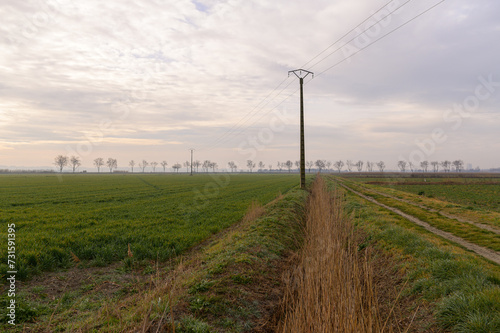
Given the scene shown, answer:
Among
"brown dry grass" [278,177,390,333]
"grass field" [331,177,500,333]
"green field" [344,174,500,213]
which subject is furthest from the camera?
"green field" [344,174,500,213]

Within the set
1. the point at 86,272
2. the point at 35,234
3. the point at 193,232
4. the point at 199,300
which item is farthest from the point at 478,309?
the point at 35,234

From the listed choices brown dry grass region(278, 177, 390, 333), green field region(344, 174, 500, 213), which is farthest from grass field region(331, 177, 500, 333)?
green field region(344, 174, 500, 213)

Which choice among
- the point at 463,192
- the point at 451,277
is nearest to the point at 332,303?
the point at 451,277

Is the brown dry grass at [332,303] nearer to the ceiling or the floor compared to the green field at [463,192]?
nearer to the ceiling

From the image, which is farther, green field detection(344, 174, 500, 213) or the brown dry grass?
green field detection(344, 174, 500, 213)

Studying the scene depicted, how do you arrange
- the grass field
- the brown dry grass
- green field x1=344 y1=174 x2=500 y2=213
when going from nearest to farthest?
the brown dry grass → the grass field → green field x1=344 y1=174 x2=500 y2=213

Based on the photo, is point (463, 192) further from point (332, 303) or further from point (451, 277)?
point (332, 303)

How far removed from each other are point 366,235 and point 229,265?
7.11 meters

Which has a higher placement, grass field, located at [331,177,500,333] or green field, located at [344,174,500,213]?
grass field, located at [331,177,500,333]

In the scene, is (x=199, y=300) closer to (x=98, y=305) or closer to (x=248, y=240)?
(x=98, y=305)

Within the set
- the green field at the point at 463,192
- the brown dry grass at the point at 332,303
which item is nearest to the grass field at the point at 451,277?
the brown dry grass at the point at 332,303

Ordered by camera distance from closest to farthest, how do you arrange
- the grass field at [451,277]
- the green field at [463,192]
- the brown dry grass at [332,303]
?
the brown dry grass at [332,303] < the grass field at [451,277] < the green field at [463,192]

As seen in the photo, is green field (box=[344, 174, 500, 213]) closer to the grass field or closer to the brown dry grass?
the grass field

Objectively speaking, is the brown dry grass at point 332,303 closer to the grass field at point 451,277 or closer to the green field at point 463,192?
the grass field at point 451,277
